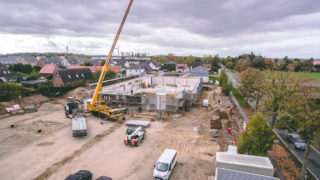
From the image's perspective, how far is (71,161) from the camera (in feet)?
53.5

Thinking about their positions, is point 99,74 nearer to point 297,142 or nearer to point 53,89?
point 53,89

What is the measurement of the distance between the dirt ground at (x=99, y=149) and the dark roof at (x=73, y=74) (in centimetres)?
2028

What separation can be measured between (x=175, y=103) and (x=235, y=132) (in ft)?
34.8

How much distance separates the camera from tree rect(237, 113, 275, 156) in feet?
45.0

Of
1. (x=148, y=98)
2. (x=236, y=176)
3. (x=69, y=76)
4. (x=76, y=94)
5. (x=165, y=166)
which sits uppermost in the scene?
(x=69, y=76)

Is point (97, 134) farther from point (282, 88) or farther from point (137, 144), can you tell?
point (282, 88)

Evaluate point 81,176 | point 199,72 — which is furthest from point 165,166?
point 199,72

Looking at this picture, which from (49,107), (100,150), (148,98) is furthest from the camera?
(49,107)

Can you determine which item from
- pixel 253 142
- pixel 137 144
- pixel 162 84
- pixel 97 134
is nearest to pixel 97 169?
pixel 137 144

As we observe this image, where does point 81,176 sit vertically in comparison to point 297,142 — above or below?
below

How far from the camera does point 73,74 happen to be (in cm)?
4875

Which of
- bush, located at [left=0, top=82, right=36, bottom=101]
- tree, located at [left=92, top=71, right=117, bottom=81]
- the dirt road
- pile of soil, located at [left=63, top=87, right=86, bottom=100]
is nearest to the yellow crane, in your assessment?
the dirt road

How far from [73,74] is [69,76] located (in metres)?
1.65

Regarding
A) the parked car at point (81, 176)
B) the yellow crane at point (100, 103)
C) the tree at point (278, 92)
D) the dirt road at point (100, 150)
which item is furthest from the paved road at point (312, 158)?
the yellow crane at point (100, 103)
